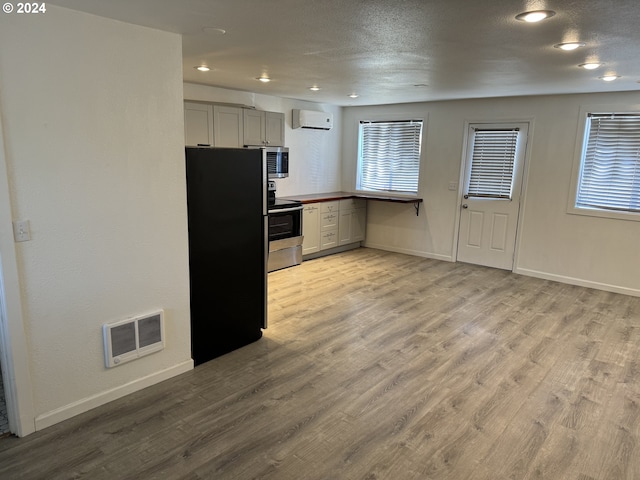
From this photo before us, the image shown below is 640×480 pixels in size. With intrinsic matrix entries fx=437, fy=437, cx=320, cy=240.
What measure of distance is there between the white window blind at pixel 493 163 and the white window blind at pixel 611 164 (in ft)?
2.79

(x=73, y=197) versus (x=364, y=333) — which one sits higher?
(x=73, y=197)

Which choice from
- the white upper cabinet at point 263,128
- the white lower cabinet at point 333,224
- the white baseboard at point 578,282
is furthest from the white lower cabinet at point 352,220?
the white baseboard at point 578,282

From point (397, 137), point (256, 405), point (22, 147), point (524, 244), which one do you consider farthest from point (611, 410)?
point (397, 137)

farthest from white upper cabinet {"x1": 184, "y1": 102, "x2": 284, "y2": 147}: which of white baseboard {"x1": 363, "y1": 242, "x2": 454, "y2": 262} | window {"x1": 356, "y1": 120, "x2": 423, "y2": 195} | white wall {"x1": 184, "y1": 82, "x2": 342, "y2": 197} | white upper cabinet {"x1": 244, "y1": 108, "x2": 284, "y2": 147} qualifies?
white baseboard {"x1": 363, "y1": 242, "x2": 454, "y2": 262}

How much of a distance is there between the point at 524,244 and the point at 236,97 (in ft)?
13.8

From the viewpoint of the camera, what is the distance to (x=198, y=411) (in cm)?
268

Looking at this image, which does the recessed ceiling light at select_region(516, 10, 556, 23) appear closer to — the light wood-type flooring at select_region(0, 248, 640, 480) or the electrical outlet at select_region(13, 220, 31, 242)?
the light wood-type flooring at select_region(0, 248, 640, 480)

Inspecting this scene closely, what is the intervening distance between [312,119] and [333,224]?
62.7 inches

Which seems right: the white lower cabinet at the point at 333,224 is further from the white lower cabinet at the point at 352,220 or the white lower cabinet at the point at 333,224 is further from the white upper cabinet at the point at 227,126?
the white upper cabinet at the point at 227,126

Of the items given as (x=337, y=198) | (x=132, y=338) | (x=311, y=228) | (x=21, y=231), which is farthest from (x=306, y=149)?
(x=21, y=231)

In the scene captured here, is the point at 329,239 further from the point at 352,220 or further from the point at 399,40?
the point at 399,40

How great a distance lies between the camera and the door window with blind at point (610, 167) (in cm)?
490

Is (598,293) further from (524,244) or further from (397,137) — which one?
(397,137)

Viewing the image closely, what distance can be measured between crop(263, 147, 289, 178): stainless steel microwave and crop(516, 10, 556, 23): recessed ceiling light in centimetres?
389
